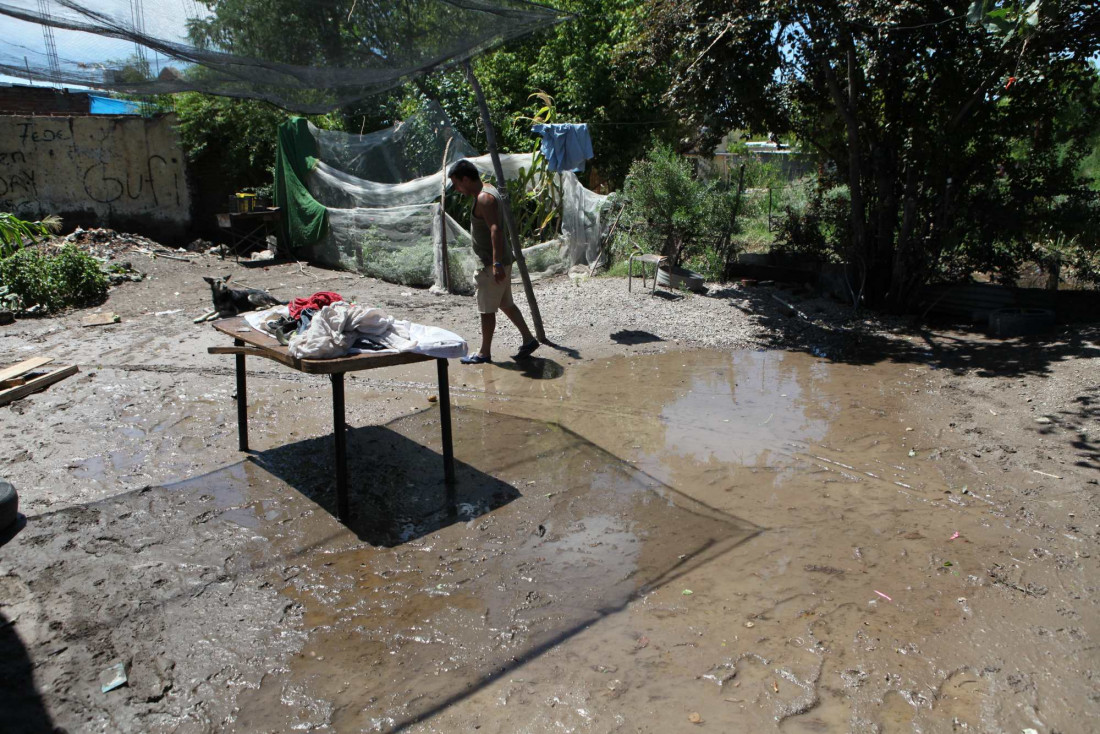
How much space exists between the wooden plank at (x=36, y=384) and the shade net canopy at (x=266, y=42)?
2.32m

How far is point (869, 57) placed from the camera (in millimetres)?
7934

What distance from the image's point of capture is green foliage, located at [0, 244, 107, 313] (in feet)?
27.6

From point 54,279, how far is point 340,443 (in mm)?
6929

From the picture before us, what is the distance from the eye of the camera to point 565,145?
1007 centimetres

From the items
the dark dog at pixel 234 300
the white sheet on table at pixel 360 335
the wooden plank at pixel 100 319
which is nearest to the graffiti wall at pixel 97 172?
the wooden plank at pixel 100 319

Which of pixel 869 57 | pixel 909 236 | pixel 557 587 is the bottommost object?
pixel 557 587

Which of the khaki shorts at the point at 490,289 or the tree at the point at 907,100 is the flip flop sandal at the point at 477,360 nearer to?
the khaki shorts at the point at 490,289

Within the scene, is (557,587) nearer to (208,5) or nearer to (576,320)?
(208,5)

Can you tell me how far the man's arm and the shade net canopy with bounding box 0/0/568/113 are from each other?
110cm

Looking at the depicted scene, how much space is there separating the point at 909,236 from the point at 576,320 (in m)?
4.00

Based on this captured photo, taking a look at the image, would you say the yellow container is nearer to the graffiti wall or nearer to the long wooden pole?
the graffiti wall

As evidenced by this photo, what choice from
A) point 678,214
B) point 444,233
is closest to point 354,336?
point 444,233

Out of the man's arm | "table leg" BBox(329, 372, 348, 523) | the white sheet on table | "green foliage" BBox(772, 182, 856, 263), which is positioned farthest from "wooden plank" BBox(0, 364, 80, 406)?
"green foliage" BBox(772, 182, 856, 263)

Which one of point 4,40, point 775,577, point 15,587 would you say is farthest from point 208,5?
point 775,577
